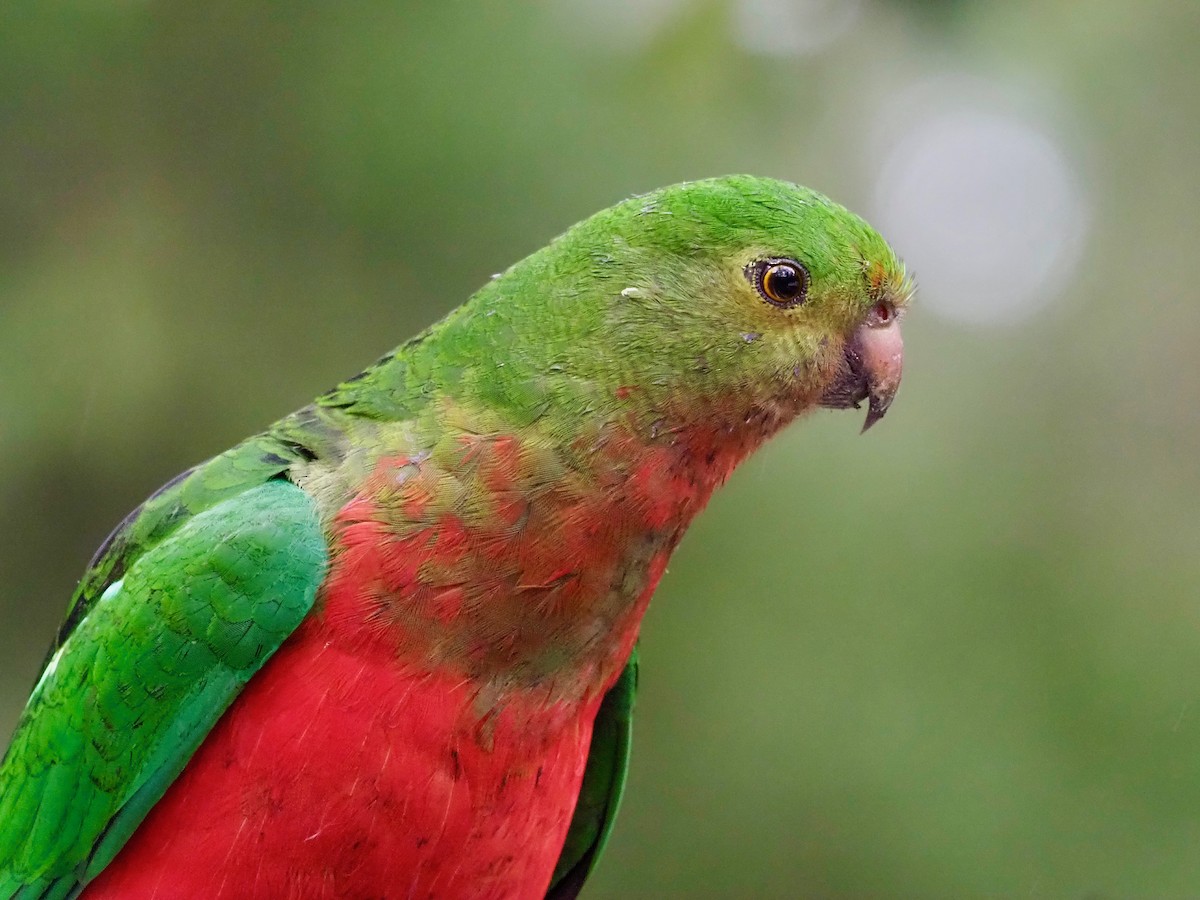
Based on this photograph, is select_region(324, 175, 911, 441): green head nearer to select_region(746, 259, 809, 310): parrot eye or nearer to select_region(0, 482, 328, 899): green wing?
select_region(746, 259, 809, 310): parrot eye

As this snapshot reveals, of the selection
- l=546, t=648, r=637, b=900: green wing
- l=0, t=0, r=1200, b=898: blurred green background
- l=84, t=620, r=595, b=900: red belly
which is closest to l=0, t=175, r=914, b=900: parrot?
l=84, t=620, r=595, b=900: red belly

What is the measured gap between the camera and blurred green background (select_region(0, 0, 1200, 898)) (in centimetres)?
381

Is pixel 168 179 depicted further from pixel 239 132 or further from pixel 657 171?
pixel 657 171

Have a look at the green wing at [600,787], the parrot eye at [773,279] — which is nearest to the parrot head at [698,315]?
the parrot eye at [773,279]

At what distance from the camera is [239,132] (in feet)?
12.8

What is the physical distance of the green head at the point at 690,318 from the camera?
210 cm

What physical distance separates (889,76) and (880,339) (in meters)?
2.92

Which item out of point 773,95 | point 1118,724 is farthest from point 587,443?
point 1118,724

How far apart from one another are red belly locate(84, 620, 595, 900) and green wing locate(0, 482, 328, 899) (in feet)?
0.19

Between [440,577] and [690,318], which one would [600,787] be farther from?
[690,318]

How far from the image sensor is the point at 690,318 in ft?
7.05

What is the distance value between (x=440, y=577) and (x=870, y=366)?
3.37 feet

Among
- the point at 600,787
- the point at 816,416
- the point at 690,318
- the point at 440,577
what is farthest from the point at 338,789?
the point at 816,416

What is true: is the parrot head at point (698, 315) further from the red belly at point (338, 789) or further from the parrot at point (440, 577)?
the red belly at point (338, 789)
